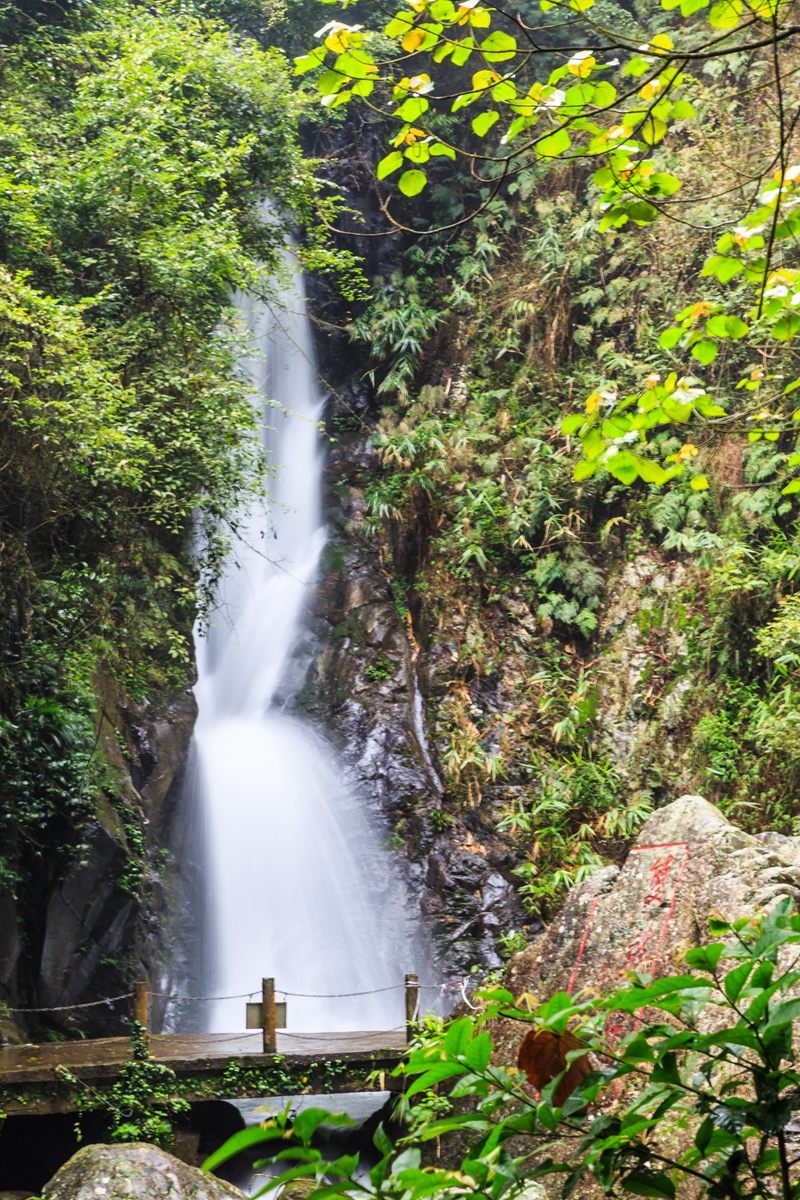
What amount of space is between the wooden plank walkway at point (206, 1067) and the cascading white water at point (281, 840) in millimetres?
2250

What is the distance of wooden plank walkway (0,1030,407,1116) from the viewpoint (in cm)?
667

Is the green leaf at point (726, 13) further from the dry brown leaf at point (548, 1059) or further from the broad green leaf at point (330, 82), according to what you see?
the dry brown leaf at point (548, 1059)

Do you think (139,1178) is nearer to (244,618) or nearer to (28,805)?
(28,805)

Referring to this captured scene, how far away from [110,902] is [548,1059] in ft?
27.8

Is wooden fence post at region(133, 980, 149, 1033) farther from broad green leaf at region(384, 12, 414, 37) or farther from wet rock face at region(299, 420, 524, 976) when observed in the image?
broad green leaf at region(384, 12, 414, 37)

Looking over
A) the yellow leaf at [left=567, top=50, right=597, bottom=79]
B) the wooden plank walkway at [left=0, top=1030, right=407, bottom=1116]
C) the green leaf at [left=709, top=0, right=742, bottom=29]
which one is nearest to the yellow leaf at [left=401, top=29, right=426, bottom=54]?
the yellow leaf at [left=567, top=50, right=597, bottom=79]

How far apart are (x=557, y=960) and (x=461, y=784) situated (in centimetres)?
602

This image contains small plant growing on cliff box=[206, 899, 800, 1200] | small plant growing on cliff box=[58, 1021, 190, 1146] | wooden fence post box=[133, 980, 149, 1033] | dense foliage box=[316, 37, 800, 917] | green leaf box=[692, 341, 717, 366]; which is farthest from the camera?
dense foliage box=[316, 37, 800, 917]

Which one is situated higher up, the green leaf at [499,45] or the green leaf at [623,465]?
the green leaf at [499,45]

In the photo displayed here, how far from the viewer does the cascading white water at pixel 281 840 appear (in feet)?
33.8

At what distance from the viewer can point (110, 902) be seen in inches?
348

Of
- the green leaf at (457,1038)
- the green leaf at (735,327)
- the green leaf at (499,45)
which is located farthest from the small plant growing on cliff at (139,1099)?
the green leaf at (499,45)

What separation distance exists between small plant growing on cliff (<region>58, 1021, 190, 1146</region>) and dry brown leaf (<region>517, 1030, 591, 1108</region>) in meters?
6.62

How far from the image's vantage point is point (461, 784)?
11586mm
